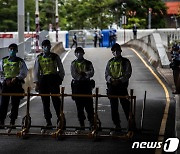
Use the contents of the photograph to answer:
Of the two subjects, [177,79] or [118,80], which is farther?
[177,79]

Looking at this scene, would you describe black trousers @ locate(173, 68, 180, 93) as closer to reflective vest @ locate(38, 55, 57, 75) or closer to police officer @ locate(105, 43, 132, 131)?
police officer @ locate(105, 43, 132, 131)

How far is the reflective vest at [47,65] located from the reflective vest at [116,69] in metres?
1.35

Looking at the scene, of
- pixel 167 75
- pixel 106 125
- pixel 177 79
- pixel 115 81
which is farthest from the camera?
pixel 167 75

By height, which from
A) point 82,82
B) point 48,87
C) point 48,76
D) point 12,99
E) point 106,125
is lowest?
point 106,125

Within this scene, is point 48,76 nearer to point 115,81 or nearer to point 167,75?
point 115,81

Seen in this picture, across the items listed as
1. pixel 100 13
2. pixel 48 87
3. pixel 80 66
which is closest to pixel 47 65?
pixel 48 87

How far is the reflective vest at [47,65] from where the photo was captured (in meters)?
14.1

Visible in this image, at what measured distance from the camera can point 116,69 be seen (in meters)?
13.9

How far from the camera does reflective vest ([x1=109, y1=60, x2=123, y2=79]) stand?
13820 mm

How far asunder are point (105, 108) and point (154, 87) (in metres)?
6.86

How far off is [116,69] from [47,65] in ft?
5.34

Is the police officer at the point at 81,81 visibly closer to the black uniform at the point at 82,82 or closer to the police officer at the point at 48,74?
the black uniform at the point at 82,82

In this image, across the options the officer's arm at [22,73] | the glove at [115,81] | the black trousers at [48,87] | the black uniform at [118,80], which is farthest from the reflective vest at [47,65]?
the glove at [115,81]

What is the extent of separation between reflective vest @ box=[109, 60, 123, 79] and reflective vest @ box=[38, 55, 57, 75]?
4.44 ft
